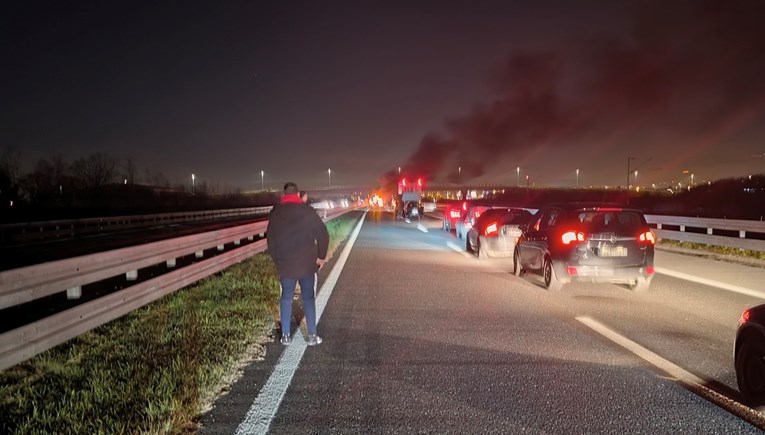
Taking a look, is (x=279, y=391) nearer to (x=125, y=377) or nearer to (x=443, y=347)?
(x=125, y=377)

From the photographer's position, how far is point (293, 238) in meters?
6.81

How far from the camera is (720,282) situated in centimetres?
Answer: 1188

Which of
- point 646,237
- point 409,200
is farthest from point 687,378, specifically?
point 409,200

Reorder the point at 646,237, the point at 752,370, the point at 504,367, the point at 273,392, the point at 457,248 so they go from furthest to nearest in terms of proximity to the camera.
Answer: the point at 457,248 → the point at 646,237 → the point at 504,367 → the point at 273,392 → the point at 752,370

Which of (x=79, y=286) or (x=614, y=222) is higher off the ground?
(x=614, y=222)

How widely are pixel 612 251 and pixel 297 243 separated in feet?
19.0

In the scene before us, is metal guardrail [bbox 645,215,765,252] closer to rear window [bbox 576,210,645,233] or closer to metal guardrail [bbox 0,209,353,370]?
rear window [bbox 576,210,645,233]

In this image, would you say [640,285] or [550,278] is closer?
[640,285]

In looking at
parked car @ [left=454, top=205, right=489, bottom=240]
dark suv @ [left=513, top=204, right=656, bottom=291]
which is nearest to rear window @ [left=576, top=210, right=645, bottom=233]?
dark suv @ [left=513, top=204, right=656, bottom=291]

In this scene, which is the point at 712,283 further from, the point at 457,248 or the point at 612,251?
the point at 457,248

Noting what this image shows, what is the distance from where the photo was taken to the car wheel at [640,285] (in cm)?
1030

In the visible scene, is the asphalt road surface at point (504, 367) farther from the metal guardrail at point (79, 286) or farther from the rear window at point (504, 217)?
the rear window at point (504, 217)

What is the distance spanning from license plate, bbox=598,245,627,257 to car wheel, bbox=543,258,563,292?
886 mm

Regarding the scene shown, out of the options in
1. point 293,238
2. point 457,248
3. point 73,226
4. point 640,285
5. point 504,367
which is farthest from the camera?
point 73,226
